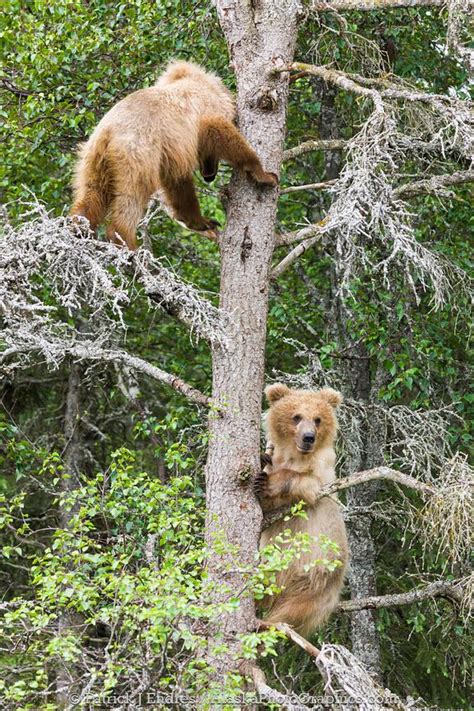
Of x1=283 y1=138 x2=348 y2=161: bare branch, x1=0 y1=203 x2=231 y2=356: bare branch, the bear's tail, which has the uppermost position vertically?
x1=283 y1=138 x2=348 y2=161: bare branch

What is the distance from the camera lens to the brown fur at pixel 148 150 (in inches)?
274

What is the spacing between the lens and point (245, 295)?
6.96 meters

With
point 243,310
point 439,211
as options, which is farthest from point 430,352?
point 243,310

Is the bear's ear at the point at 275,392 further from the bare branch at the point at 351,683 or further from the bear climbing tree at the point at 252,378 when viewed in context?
the bare branch at the point at 351,683

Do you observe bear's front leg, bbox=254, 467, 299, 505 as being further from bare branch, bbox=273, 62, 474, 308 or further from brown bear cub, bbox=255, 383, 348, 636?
bare branch, bbox=273, 62, 474, 308

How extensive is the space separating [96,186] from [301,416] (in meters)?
2.15

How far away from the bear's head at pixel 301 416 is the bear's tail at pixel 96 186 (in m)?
1.87

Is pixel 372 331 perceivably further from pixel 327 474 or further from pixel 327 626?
pixel 327 626

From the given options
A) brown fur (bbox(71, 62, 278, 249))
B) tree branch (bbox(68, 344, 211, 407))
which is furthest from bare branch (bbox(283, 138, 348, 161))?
tree branch (bbox(68, 344, 211, 407))

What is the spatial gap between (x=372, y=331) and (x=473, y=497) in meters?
3.14

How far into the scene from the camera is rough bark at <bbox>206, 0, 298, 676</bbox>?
647 cm

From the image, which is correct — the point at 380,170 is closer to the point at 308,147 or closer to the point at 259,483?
the point at 308,147

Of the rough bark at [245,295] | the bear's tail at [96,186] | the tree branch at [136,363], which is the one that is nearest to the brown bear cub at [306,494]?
the rough bark at [245,295]

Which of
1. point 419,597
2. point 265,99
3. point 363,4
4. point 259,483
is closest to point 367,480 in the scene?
point 259,483
